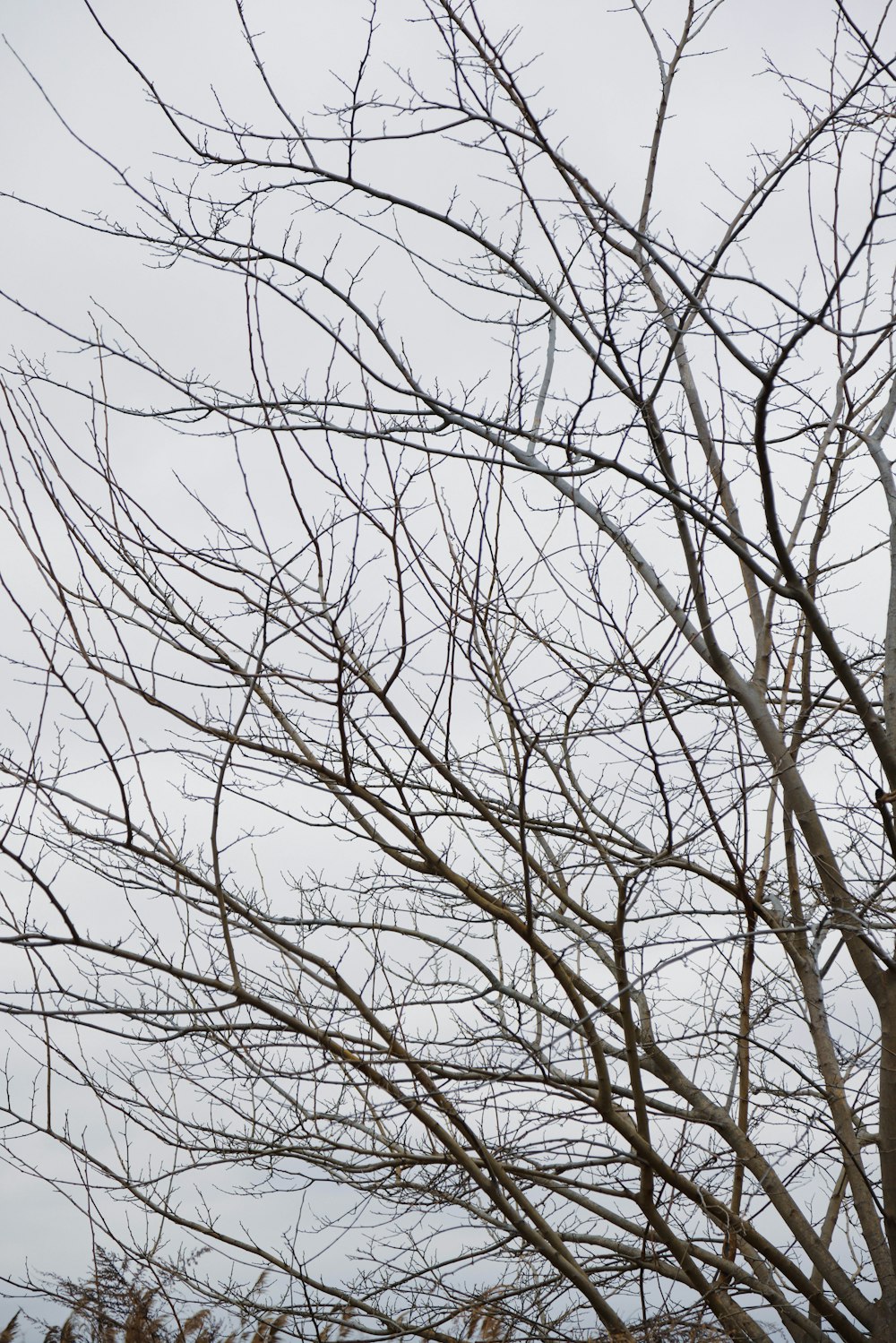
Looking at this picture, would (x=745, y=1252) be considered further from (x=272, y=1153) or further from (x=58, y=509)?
(x=58, y=509)

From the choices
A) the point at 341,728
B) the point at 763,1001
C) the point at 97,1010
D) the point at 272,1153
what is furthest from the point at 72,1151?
the point at 763,1001

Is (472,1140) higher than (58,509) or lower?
lower

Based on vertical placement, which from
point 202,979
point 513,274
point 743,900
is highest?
point 513,274

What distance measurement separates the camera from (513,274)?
201 inches

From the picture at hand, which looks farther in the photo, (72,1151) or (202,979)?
(72,1151)

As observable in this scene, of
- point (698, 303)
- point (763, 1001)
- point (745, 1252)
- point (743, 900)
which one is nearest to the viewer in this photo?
point (698, 303)

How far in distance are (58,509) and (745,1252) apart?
13.7 feet

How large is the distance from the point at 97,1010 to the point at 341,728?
3.67 ft

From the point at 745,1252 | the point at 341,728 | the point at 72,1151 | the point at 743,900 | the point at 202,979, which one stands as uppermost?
the point at 341,728

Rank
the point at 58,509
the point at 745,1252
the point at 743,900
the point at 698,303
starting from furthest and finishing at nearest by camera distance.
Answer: the point at 745,1252, the point at 743,900, the point at 698,303, the point at 58,509

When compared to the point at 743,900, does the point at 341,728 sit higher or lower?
higher

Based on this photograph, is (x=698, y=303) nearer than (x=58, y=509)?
No

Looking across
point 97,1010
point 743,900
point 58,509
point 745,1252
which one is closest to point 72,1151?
point 97,1010

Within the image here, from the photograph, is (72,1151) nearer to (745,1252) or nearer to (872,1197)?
(745,1252)
